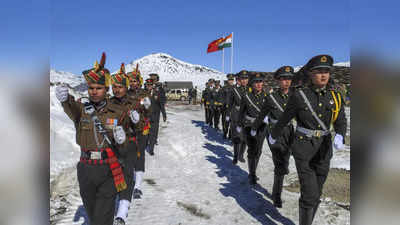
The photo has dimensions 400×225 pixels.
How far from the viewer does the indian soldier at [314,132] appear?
10.5 ft

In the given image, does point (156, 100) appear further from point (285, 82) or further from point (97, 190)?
point (97, 190)

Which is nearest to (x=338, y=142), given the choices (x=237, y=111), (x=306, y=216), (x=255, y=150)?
(x=306, y=216)

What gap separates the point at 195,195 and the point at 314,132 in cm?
278

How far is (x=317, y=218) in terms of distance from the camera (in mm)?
4074

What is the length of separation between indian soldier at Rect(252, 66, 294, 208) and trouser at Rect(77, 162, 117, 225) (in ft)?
9.07

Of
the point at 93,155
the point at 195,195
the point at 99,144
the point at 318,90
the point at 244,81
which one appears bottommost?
the point at 195,195

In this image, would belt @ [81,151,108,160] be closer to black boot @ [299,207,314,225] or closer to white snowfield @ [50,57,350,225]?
white snowfield @ [50,57,350,225]

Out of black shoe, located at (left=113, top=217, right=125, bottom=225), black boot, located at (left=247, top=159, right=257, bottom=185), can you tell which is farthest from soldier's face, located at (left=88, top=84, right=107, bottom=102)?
black boot, located at (left=247, top=159, right=257, bottom=185)

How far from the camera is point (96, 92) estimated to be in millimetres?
2814

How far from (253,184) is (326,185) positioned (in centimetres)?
162

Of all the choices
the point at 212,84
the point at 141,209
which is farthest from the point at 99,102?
the point at 212,84

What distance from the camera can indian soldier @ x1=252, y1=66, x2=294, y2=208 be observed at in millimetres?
4410

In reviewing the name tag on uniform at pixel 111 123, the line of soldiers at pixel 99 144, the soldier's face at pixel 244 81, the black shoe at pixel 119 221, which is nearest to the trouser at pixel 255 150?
the soldier's face at pixel 244 81
